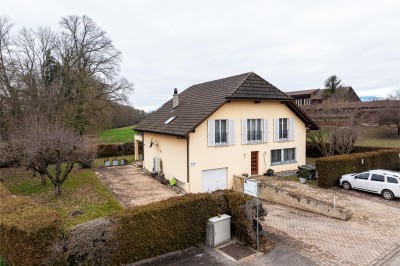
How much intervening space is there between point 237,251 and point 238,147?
1018 cm

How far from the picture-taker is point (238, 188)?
60.7 ft

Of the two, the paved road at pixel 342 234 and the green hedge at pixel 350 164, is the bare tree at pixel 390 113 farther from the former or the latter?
the paved road at pixel 342 234

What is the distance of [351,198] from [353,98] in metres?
55.1

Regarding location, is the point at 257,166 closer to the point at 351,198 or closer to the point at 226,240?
the point at 351,198

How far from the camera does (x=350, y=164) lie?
18766 mm

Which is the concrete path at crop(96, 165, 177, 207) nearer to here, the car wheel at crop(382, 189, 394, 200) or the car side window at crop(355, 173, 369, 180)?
the car side window at crop(355, 173, 369, 180)

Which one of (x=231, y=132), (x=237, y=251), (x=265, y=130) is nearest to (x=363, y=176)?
(x=265, y=130)

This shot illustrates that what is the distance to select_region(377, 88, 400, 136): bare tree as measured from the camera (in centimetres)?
4142

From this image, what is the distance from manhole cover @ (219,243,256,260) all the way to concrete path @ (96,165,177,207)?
6.91m

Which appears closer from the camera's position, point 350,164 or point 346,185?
point 346,185

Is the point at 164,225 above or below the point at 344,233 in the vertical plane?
above

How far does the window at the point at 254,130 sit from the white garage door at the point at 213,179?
3.17 m

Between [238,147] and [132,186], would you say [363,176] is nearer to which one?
[238,147]

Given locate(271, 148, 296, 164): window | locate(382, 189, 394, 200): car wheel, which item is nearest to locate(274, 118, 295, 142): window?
locate(271, 148, 296, 164): window
